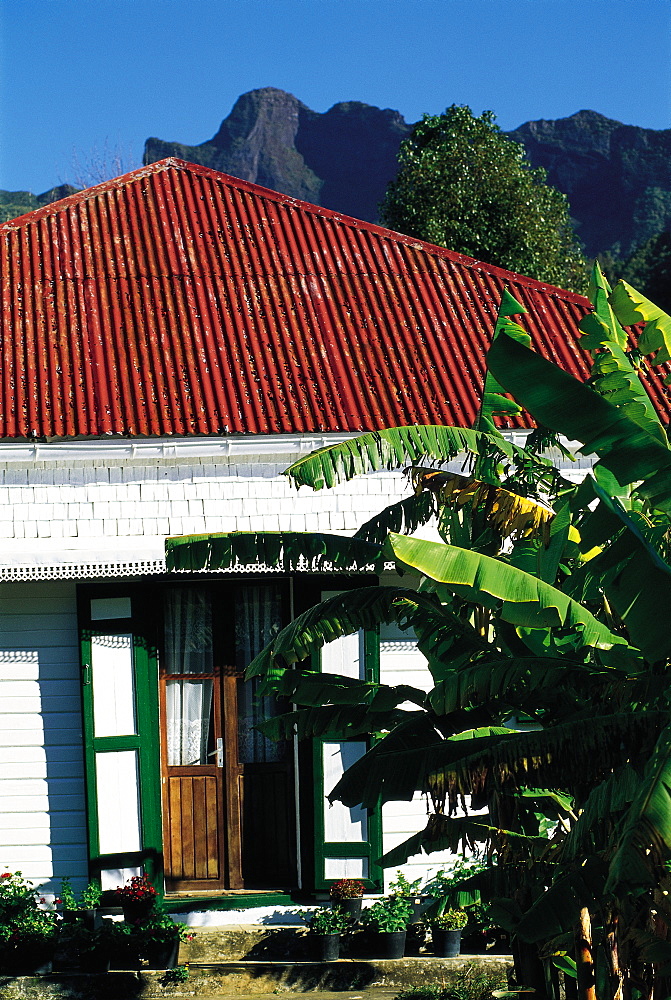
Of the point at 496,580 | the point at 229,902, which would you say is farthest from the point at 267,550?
the point at 229,902

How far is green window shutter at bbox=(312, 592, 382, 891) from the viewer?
29.7 feet

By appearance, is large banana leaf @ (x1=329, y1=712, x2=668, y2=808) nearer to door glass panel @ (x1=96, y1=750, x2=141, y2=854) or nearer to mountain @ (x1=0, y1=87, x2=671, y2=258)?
door glass panel @ (x1=96, y1=750, x2=141, y2=854)

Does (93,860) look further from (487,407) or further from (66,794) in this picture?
(487,407)

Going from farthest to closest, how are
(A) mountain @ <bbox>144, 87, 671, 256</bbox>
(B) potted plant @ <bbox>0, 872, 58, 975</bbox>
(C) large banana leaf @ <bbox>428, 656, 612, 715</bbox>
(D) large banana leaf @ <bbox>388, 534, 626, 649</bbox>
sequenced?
(A) mountain @ <bbox>144, 87, 671, 256</bbox>
(B) potted plant @ <bbox>0, 872, 58, 975</bbox>
(C) large banana leaf @ <bbox>428, 656, 612, 715</bbox>
(D) large banana leaf @ <bbox>388, 534, 626, 649</bbox>

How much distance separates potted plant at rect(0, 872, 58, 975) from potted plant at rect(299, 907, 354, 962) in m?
1.93

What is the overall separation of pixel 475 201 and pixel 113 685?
2138 centimetres

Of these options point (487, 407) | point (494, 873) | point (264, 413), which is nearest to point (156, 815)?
point (264, 413)

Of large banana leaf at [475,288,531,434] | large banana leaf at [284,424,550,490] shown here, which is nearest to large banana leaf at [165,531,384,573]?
large banana leaf at [284,424,550,490]

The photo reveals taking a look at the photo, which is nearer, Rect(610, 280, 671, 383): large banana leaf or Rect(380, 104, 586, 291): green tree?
Rect(610, 280, 671, 383): large banana leaf

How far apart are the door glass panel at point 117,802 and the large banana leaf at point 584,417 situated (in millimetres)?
5777

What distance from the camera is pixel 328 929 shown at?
338 inches

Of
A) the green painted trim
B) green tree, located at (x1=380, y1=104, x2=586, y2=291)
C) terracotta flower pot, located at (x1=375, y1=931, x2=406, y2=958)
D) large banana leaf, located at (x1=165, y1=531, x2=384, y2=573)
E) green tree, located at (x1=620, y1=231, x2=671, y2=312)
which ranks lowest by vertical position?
terracotta flower pot, located at (x1=375, y1=931, x2=406, y2=958)

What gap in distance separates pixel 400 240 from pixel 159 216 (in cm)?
245

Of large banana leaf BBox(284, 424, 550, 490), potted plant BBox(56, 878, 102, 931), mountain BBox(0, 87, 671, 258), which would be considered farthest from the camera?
mountain BBox(0, 87, 671, 258)
